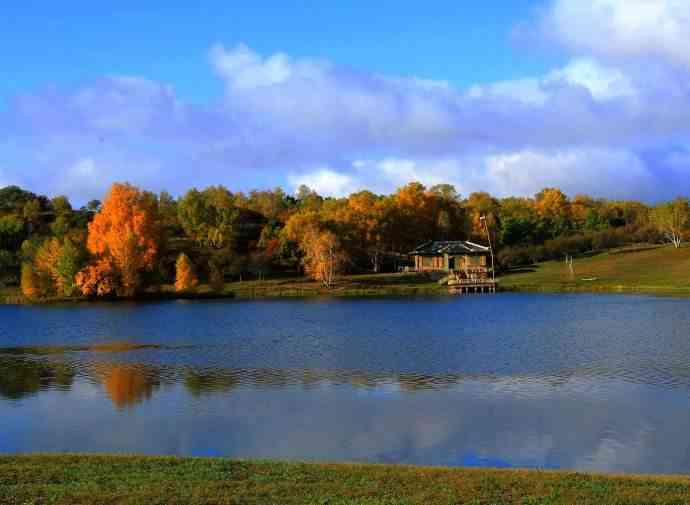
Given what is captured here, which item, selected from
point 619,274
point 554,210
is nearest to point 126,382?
point 619,274

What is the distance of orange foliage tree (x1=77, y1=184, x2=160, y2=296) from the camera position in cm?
7800

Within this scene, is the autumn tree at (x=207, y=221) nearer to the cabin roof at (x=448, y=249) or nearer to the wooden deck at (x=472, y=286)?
the cabin roof at (x=448, y=249)

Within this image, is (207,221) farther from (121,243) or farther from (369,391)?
(369,391)

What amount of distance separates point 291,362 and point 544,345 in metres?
11.5

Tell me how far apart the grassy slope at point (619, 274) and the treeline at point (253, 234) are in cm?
756

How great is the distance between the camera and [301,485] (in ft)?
36.6

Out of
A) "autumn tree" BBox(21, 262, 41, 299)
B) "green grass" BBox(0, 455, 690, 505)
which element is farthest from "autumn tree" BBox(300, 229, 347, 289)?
"green grass" BBox(0, 455, 690, 505)

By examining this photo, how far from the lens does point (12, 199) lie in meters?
→ 128

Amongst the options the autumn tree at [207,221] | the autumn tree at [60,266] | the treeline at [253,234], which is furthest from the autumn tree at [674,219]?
the autumn tree at [60,266]

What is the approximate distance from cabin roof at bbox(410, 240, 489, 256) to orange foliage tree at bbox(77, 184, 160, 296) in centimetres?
3757

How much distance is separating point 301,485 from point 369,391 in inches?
451

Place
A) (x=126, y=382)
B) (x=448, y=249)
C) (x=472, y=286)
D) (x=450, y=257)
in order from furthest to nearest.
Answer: (x=450, y=257), (x=448, y=249), (x=472, y=286), (x=126, y=382)

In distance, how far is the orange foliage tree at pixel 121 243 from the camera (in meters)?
78.0

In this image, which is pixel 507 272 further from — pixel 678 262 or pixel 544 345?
pixel 544 345
